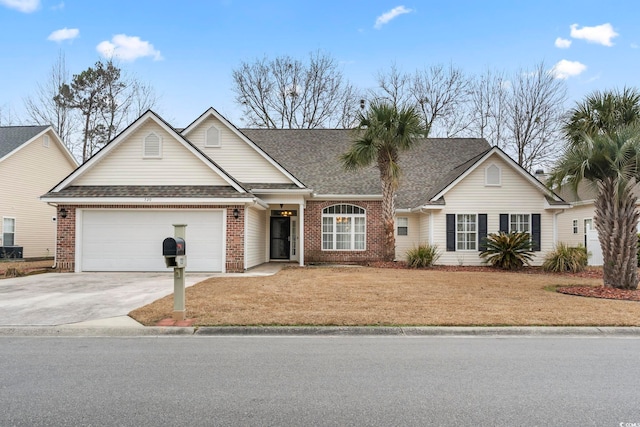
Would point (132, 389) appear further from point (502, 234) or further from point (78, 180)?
point (502, 234)

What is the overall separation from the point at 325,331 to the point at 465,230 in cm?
1334

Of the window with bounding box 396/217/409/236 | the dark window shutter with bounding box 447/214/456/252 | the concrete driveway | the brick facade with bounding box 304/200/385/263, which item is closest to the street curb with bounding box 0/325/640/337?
the concrete driveway

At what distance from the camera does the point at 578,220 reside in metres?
24.0

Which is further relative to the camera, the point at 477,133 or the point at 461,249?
the point at 477,133

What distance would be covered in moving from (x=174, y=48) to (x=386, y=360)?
2053 centimetres

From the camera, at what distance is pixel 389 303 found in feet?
30.9

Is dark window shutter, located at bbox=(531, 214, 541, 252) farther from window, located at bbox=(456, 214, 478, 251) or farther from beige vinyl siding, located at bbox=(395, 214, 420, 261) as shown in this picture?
beige vinyl siding, located at bbox=(395, 214, 420, 261)

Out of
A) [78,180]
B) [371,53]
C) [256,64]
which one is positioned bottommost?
[78,180]

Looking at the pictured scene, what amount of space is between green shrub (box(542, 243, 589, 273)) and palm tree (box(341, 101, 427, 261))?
19.9 feet

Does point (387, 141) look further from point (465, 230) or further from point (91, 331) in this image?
point (91, 331)

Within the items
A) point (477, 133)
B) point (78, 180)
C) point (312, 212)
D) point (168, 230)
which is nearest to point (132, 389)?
point (168, 230)

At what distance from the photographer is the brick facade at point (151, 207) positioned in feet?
51.0

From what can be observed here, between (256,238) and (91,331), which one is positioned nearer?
(91,331)

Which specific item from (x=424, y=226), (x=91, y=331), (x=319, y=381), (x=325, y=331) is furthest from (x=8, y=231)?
(x=319, y=381)
